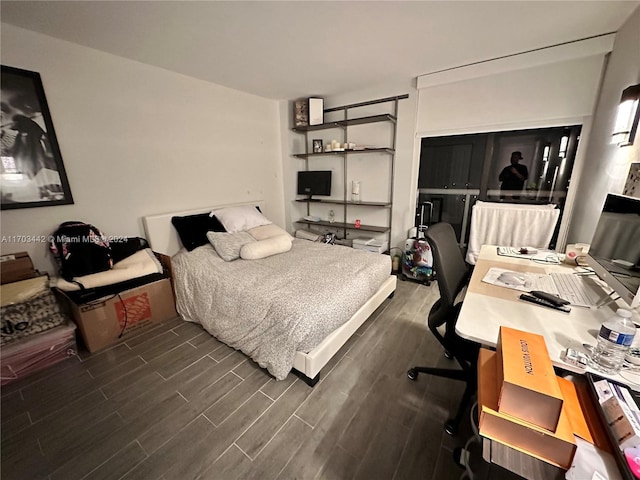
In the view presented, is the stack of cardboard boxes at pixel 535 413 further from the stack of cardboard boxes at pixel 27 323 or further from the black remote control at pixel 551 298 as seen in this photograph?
the stack of cardboard boxes at pixel 27 323

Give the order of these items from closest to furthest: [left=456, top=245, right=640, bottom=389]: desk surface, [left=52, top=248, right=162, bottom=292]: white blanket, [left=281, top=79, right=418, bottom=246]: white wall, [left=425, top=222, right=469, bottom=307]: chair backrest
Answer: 1. [left=456, top=245, right=640, bottom=389]: desk surface
2. [left=425, top=222, right=469, bottom=307]: chair backrest
3. [left=52, top=248, right=162, bottom=292]: white blanket
4. [left=281, top=79, right=418, bottom=246]: white wall

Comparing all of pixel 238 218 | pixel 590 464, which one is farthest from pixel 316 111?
pixel 590 464

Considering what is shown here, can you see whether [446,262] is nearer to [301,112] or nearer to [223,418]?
[223,418]

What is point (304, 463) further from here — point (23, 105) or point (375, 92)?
point (375, 92)

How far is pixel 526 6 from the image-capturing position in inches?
68.0

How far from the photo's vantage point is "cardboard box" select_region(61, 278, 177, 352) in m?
2.00

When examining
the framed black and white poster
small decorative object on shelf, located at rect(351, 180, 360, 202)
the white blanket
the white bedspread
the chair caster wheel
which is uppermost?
the framed black and white poster

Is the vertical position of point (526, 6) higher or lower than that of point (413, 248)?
higher

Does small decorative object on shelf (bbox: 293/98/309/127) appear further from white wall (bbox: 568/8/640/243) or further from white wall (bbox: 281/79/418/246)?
white wall (bbox: 568/8/640/243)

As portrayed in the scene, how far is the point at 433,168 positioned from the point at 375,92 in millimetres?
1251

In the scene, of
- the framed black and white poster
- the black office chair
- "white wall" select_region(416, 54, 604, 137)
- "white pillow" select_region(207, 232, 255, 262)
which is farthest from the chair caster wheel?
the framed black and white poster

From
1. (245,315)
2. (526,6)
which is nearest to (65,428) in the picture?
(245,315)

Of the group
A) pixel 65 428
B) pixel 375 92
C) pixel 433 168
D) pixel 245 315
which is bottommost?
pixel 65 428

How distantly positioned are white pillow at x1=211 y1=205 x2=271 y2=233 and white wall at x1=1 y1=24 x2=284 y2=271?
346mm
